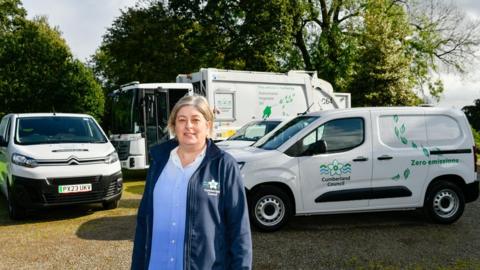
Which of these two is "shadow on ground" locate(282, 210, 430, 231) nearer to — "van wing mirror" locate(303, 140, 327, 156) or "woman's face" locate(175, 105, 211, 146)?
"van wing mirror" locate(303, 140, 327, 156)

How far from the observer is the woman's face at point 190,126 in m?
2.44

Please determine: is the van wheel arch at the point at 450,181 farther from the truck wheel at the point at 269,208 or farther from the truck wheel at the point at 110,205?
the truck wheel at the point at 110,205

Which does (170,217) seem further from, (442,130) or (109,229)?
(442,130)

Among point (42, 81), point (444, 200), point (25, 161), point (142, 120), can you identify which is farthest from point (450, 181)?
point (42, 81)

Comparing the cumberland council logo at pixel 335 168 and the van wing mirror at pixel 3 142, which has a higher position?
the van wing mirror at pixel 3 142

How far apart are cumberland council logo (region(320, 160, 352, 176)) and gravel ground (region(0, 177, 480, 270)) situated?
0.92 meters

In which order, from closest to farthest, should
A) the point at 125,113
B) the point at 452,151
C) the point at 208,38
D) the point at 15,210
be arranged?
the point at 452,151, the point at 15,210, the point at 125,113, the point at 208,38

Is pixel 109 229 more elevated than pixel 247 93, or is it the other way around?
pixel 247 93

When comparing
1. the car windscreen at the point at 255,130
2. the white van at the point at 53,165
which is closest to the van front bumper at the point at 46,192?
the white van at the point at 53,165

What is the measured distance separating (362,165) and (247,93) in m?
7.47

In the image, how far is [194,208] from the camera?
2314mm

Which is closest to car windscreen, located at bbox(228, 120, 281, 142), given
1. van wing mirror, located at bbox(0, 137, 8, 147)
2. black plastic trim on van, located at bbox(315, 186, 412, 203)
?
black plastic trim on van, located at bbox(315, 186, 412, 203)

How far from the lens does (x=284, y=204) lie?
660 centimetres

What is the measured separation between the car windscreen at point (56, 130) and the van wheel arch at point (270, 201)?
354 centimetres
